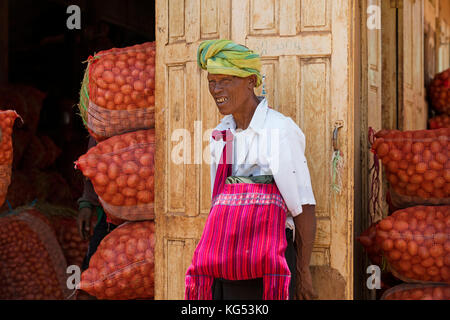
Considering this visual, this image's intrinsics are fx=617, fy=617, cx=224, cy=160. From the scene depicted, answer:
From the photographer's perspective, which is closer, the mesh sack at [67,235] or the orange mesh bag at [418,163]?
the orange mesh bag at [418,163]

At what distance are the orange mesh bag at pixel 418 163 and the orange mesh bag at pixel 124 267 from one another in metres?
1.38

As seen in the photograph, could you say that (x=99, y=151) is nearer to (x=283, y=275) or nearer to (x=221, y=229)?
(x=221, y=229)

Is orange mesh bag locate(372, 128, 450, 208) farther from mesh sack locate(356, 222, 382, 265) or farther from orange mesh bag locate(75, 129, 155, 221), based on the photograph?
orange mesh bag locate(75, 129, 155, 221)

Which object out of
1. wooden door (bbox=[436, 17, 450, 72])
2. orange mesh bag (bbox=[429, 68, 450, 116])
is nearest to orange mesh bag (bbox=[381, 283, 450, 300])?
orange mesh bag (bbox=[429, 68, 450, 116])

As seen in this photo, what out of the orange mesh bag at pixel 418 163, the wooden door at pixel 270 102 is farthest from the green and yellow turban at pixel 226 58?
the orange mesh bag at pixel 418 163

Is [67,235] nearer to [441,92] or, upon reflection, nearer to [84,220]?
[84,220]

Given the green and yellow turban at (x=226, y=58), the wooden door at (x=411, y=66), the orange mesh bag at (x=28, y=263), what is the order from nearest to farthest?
the green and yellow turban at (x=226, y=58), the orange mesh bag at (x=28, y=263), the wooden door at (x=411, y=66)

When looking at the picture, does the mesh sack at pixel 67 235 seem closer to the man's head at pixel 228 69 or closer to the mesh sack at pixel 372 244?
the mesh sack at pixel 372 244

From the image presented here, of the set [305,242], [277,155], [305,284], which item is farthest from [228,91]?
[305,284]

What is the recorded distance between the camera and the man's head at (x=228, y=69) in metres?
2.50

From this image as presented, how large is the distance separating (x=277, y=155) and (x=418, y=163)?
3.81 feet

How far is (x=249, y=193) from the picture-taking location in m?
2.45

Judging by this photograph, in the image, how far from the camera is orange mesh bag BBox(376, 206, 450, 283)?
10.3 feet

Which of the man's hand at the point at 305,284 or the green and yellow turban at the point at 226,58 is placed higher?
the green and yellow turban at the point at 226,58
